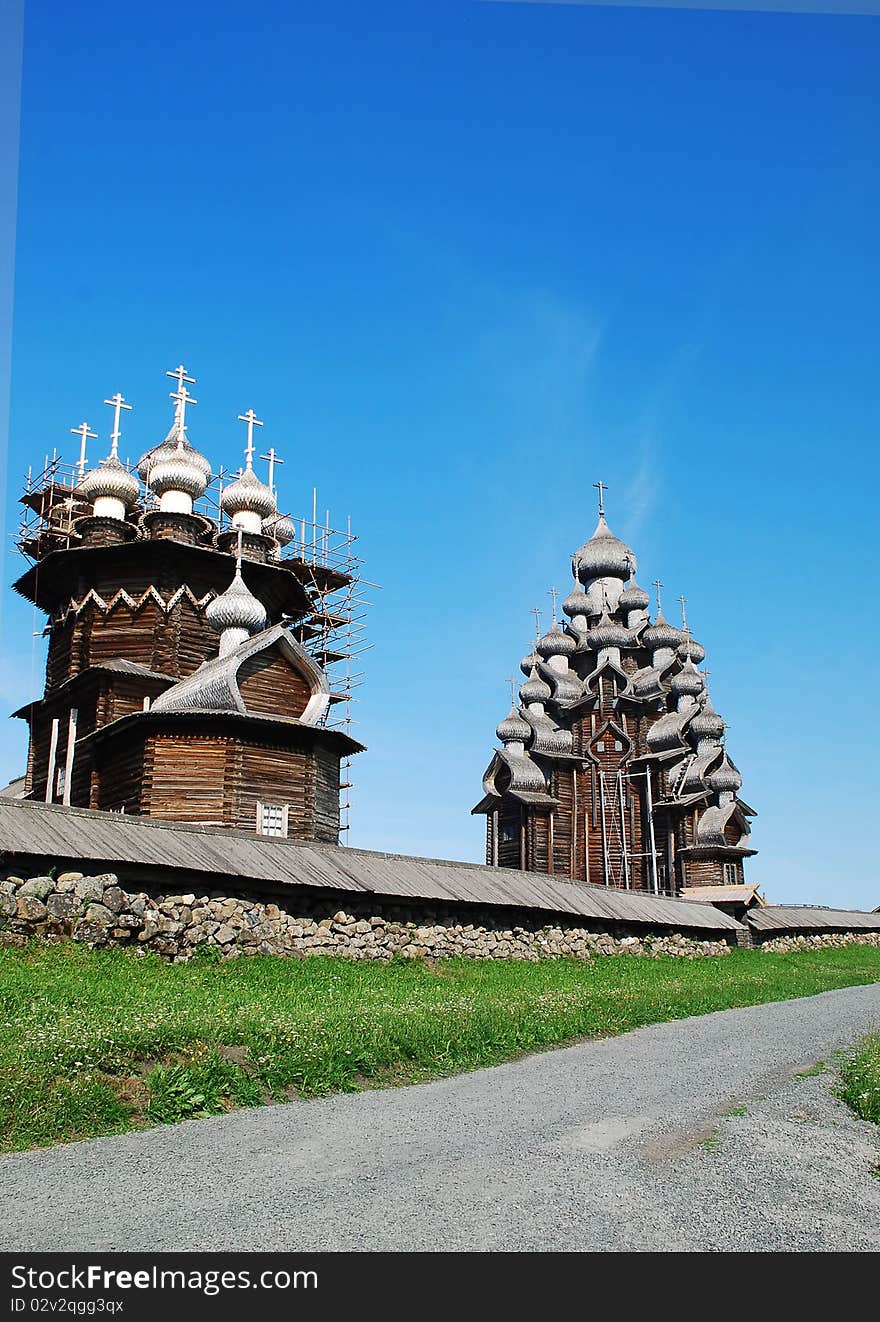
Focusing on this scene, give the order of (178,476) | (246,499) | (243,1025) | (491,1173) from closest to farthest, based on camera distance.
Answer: (491,1173), (243,1025), (178,476), (246,499)

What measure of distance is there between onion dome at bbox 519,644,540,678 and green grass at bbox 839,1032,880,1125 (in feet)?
105

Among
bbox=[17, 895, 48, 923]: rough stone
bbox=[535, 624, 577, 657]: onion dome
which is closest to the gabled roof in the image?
bbox=[17, 895, 48, 923]: rough stone

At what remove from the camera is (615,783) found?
40.0 m

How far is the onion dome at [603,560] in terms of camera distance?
46406 mm

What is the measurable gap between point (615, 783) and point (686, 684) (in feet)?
19.7

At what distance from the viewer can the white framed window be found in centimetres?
2259

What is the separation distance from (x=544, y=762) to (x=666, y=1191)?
33.8 m

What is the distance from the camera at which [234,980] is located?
44.8ft

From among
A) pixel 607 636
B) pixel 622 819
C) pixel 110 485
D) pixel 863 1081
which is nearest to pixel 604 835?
pixel 622 819

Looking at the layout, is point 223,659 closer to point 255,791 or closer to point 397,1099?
point 255,791

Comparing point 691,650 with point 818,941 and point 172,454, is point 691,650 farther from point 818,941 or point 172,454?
point 172,454

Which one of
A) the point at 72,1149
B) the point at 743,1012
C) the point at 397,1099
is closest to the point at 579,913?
the point at 743,1012

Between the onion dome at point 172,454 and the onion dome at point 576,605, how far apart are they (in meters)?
19.0

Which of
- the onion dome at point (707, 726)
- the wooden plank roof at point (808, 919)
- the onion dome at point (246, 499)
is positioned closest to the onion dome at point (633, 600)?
the onion dome at point (707, 726)
